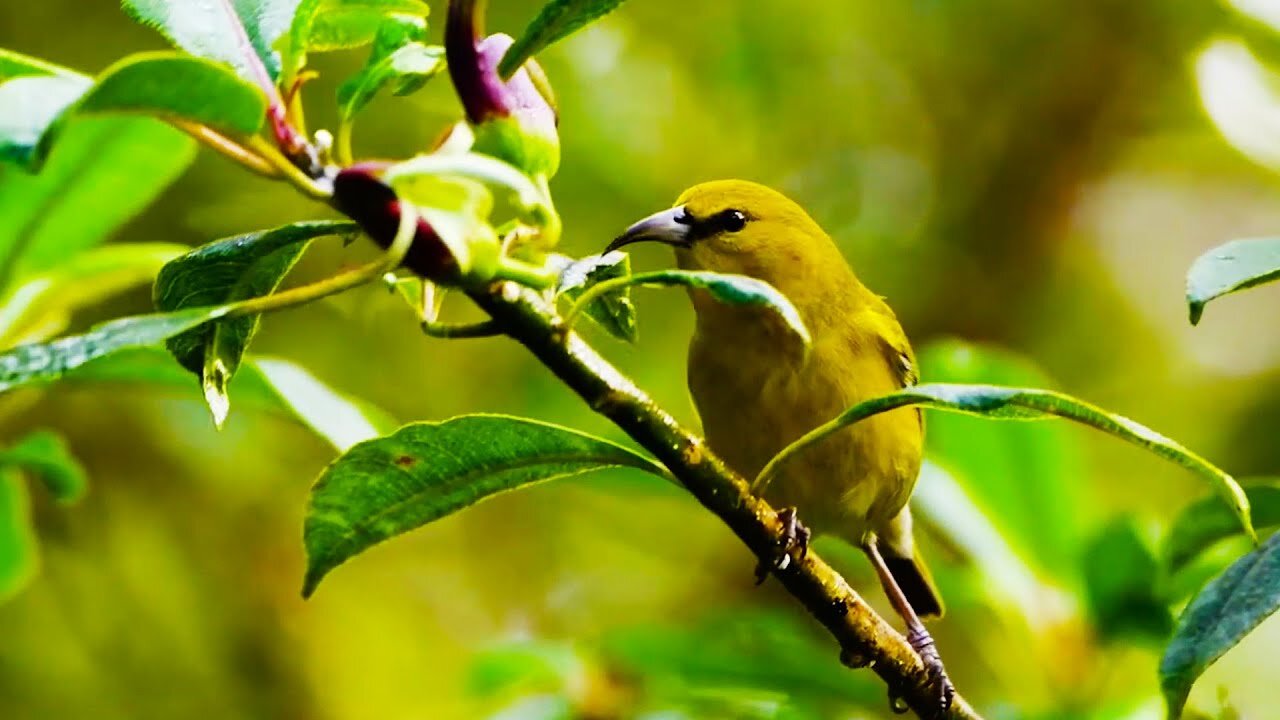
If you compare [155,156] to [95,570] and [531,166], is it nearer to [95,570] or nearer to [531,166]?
[531,166]

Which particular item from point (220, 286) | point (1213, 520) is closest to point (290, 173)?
point (220, 286)

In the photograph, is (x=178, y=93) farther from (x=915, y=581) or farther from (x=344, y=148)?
(x=915, y=581)

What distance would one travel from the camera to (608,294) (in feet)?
4.93

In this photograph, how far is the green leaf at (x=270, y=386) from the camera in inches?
78.9

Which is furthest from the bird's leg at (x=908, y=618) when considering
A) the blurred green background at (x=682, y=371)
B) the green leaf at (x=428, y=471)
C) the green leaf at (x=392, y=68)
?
the green leaf at (x=392, y=68)

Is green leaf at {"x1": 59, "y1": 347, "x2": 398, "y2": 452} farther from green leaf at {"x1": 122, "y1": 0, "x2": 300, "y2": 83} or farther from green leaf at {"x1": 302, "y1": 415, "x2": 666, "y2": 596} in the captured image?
green leaf at {"x1": 122, "y1": 0, "x2": 300, "y2": 83}

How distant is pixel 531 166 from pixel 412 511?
0.41 metres

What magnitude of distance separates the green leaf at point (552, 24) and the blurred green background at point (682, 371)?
198 centimetres

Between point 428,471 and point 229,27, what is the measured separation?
1.57 ft

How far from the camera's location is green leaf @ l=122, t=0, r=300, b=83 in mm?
1312

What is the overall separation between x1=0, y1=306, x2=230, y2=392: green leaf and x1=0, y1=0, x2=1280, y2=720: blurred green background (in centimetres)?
196

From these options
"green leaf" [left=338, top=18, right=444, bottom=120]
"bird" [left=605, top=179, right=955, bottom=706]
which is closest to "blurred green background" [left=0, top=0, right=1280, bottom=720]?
"bird" [left=605, top=179, right=955, bottom=706]

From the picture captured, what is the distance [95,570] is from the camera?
14.7 ft

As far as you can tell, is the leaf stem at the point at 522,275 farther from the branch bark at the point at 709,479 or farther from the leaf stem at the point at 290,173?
the leaf stem at the point at 290,173
